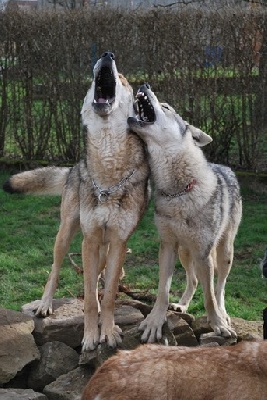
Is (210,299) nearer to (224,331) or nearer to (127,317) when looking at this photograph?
(224,331)

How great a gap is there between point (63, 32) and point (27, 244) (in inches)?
178

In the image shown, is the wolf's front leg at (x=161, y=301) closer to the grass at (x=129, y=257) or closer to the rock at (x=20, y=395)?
the rock at (x=20, y=395)

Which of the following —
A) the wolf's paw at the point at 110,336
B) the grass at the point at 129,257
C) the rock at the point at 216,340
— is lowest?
the grass at the point at 129,257

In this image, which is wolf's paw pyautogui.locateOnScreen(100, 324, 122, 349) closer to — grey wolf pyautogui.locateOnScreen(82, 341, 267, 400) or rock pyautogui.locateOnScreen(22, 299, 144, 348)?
rock pyautogui.locateOnScreen(22, 299, 144, 348)

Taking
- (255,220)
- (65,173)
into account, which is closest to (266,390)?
(65,173)

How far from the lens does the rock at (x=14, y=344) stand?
5.96 meters

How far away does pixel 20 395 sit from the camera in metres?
5.54

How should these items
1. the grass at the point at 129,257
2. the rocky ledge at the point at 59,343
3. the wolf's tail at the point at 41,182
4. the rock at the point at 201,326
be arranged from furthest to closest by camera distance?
1. the grass at the point at 129,257
2. the wolf's tail at the point at 41,182
3. the rock at the point at 201,326
4. the rocky ledge at the point at 59,343

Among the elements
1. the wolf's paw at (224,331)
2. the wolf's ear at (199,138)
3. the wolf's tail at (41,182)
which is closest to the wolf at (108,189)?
the wolf's ear at (199,138)

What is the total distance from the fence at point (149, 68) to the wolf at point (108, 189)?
6.35 metres

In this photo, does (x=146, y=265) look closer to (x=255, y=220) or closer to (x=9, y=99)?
(x=255, y=220)

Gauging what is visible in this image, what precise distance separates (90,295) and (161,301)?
58 centimetres

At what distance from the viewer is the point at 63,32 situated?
13.4m

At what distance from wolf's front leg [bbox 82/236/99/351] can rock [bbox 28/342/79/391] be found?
0.22 m
